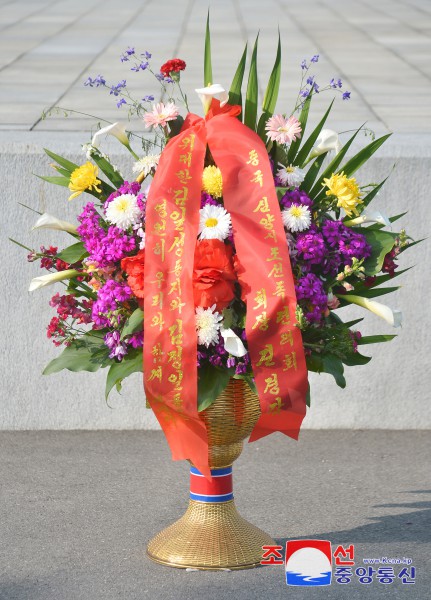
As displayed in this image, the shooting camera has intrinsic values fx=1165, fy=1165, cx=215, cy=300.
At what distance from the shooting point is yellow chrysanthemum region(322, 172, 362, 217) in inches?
153

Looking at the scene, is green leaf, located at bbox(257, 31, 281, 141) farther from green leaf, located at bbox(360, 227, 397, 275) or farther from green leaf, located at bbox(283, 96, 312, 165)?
green leaf, located at bbox(360, 227, 397, 275)

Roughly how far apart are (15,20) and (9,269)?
28.1ft

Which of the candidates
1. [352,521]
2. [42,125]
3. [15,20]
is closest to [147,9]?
[15,20]

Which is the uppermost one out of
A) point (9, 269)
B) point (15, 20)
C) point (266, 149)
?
point (15, 20)

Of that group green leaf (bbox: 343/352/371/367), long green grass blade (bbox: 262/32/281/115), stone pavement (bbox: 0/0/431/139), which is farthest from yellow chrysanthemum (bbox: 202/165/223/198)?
stone pavement (bbox: 0/0/431/139)

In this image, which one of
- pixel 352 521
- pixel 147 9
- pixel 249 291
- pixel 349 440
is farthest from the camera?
pixel 147 9

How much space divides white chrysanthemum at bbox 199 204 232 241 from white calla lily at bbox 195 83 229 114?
1.29 feet

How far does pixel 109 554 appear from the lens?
429cm

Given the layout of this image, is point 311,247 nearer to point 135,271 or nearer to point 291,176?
point 291,176

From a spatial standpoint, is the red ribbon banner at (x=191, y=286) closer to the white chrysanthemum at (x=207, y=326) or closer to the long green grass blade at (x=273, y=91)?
the white chrysanthemum at (x=207, y=326)

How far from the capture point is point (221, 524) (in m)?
4.12

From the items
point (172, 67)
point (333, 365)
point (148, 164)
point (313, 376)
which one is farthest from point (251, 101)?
point (313, 376)

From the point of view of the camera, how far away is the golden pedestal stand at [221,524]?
156 inches

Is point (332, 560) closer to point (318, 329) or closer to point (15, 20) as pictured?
point (318, 329)
